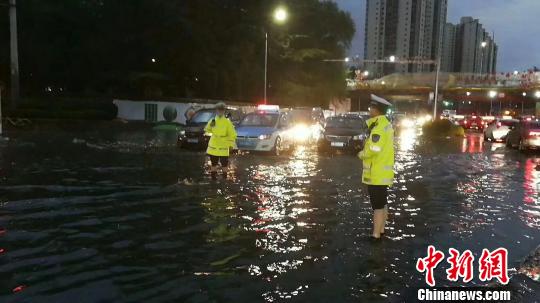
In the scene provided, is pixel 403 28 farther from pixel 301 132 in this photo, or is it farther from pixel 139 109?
pixel 301 132

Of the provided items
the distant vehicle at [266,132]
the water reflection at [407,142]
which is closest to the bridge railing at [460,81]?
the water reflection at [407,142]

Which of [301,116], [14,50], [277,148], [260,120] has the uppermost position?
[14,50]

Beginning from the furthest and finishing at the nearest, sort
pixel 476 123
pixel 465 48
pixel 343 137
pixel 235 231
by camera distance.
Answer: pixel 465 48
pixel 476 123
pixel 343 137
pixel 235 231

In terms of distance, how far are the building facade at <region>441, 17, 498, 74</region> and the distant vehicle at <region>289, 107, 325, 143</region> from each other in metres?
76.0

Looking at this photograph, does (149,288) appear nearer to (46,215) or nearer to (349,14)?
(46,215)

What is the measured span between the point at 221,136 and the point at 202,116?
29.1ft

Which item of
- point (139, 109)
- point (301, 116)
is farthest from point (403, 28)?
point (301, 116)

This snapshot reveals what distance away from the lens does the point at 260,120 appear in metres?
19.3

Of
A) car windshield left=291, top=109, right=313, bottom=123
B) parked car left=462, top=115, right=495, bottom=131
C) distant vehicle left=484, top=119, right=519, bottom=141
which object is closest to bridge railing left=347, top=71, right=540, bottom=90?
parked car left=462, top=115, right=495, bottom=131

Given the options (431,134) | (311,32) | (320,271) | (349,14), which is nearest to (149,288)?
(320,271)

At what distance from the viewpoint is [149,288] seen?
5.11 m

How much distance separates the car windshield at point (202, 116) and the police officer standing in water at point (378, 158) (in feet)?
44.6

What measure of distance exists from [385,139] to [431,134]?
3235cm

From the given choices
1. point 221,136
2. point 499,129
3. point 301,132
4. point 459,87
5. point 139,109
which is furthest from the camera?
point 459,87
